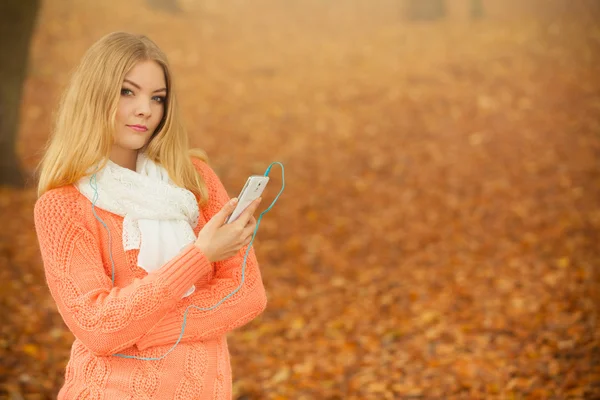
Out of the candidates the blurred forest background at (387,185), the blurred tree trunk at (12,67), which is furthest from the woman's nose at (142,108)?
the blurred tree trunk at (12,67)

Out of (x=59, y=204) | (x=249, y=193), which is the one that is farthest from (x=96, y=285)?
(x=249, y=193)

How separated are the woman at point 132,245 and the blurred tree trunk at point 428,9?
12.7 metres

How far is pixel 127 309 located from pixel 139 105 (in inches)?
26.6

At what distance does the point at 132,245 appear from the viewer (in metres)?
2.11

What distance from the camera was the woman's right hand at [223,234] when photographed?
204 centimetres

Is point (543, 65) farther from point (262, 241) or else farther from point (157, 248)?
point (157, 248)

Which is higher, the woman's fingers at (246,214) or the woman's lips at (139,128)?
the woman's lips at (139,128)

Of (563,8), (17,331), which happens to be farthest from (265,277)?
(563,8)

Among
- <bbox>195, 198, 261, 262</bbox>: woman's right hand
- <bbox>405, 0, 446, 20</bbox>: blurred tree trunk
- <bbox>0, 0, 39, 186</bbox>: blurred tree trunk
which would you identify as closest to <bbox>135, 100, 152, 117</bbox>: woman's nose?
<bbox>195, 198, 261, 262</bbox>: woman's right hand

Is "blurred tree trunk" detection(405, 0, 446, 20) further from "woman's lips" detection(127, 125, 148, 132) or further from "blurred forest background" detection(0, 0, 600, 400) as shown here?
"woman's lips" detection(127, 125, 148, 132)

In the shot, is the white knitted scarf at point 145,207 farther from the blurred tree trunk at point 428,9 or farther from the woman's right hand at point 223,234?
the blurred tree trunk at point 428,9

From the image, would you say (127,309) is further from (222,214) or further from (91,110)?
(91,110)

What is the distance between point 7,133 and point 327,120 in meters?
4.63

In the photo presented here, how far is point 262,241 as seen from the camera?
6918mm
